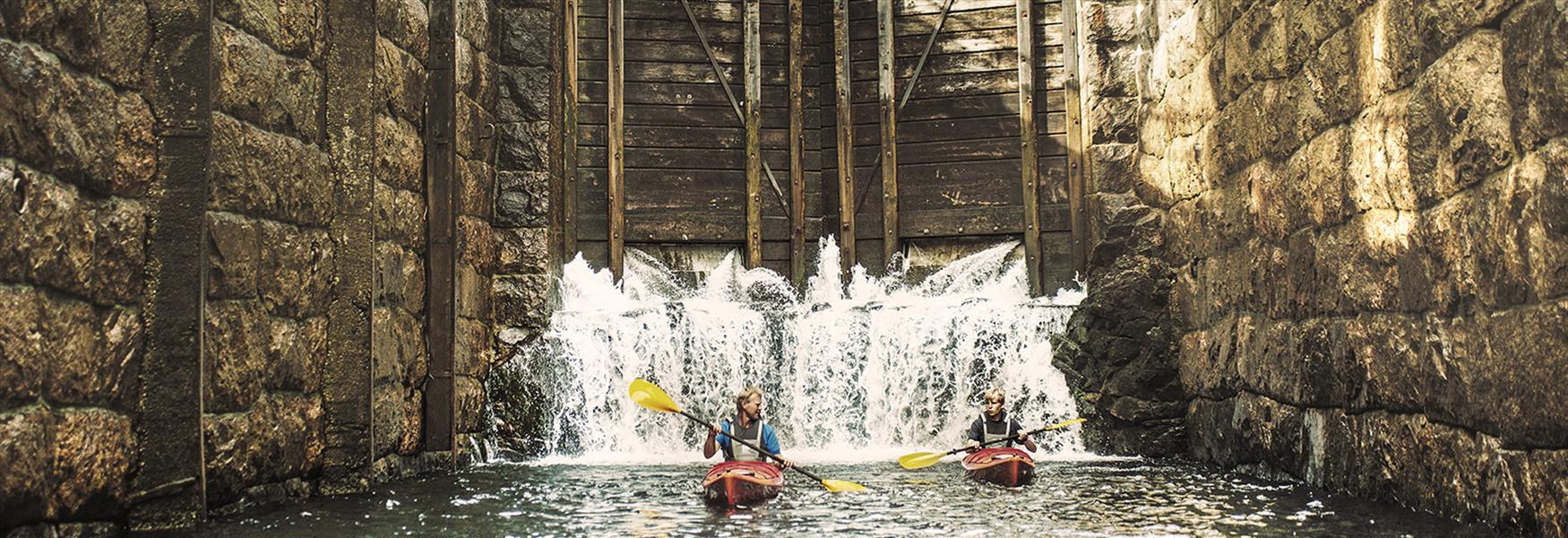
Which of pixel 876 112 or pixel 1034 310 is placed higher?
pixel 876 112

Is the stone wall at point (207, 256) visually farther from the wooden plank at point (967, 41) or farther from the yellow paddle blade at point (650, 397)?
the wooden plank at point (967, 41)

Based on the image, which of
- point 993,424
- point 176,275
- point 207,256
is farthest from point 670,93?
point 176,275

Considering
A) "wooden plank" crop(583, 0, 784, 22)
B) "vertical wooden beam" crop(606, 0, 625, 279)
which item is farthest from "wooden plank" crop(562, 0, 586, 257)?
"wooden plank" crop(583, 0, 784, 22)

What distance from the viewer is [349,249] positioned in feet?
22.8

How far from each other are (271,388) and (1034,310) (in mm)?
5509

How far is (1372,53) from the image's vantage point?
5898mm

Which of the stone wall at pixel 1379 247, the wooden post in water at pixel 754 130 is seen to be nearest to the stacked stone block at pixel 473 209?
the wooden post in water at pixel 754 130

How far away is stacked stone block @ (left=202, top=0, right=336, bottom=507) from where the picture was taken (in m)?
5.80

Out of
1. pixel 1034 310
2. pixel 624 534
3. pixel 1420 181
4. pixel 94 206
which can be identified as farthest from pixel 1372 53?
pixel 94 206

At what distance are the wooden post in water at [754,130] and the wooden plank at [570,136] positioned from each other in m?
1.33

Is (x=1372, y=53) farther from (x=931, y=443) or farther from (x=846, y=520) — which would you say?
(x=931, y=443)

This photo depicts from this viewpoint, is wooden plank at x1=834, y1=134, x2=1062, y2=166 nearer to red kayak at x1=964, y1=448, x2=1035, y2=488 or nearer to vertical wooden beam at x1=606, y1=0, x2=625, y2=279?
vertical wooden beam at x1=606, y1=0, x2=625, y2=279

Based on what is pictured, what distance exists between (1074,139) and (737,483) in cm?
537

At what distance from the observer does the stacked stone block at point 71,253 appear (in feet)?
14.4
